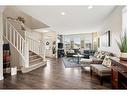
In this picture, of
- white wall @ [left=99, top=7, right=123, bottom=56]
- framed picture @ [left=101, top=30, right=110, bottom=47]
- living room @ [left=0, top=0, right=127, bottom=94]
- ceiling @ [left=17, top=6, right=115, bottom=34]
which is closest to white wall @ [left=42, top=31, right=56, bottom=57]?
living room @ [left=0, top=0, right=127, bottom=94]

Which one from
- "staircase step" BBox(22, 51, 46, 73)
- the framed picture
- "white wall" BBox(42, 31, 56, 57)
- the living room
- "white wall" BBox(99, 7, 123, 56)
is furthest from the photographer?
"white wall" BBox(42, 31, 56, 57)

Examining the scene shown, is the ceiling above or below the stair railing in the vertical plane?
above

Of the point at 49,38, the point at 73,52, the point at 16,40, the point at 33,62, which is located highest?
the point at 49,38

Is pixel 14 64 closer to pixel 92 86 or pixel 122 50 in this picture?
pixel 92 86

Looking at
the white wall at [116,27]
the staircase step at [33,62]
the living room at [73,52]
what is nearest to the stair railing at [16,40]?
the living room at [73,52]

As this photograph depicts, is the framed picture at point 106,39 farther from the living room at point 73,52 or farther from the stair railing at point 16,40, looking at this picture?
the stair railing at point 16,40


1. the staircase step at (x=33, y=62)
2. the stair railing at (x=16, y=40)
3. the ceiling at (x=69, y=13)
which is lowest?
the staircase step at (x=33, y=62)

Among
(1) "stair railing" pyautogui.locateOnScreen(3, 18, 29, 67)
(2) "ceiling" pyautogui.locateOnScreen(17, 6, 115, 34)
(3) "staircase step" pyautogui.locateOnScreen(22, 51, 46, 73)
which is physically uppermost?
(2) "ceiling" pyautogui.locateOnScreen(17, 6, 115, 34)

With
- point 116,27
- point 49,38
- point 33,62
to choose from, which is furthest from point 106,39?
point 49,38

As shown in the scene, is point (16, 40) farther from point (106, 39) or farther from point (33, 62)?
point (106, 39)

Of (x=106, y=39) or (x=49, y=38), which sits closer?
(x=106, y=39)

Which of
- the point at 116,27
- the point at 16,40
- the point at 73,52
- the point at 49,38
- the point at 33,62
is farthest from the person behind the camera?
the point at 49,38

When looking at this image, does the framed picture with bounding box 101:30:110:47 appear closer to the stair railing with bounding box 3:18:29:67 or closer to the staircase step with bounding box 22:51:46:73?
the staircase step with bounding box 22:51:46:73

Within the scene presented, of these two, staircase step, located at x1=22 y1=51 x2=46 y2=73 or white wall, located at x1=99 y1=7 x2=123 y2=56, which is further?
staircase step, located at x1=22 y1=51 x2=46 y2=73
